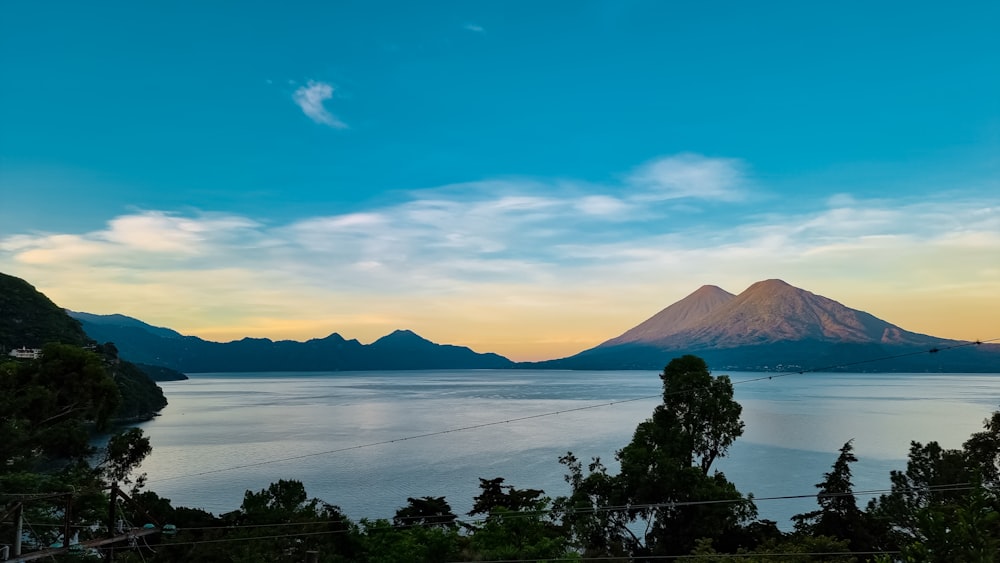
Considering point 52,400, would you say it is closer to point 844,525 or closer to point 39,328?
point 844,525

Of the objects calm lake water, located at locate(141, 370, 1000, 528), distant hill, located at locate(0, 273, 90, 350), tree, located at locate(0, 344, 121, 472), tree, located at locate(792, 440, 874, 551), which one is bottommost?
calm lake water, located at locate(141, 370, 1000, 528)

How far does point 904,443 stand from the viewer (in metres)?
56.8

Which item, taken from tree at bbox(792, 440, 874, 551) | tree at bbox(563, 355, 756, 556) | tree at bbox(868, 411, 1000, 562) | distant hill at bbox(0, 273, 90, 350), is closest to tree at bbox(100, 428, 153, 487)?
tree at bbox(563, 355, 756, 556)

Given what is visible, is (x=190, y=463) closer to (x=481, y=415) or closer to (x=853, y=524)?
(x=481, y=415)

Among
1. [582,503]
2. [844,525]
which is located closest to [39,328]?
[582,503]

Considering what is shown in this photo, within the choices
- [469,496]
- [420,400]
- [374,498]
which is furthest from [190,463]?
[420,400]

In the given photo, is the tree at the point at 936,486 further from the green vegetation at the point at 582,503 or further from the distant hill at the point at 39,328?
the distant hill at the point at 39,328

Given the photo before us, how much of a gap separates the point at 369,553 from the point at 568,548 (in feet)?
22.4

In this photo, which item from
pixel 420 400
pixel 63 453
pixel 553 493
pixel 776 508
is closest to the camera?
pixel 63 453

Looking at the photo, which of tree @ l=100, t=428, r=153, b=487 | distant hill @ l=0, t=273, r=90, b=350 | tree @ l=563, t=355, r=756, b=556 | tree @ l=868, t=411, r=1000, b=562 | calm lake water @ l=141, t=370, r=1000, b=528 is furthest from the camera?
distant hill @ l=0, t=273, r=90, b=350

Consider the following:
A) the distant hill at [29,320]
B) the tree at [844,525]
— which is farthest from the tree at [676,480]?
the distant hill at [29,320]

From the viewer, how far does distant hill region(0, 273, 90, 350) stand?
7000 cm

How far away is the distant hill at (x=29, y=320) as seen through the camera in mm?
70000

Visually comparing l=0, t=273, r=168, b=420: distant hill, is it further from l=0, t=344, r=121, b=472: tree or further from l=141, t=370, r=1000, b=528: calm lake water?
l=0, t=344, r=121, b=472: tree
